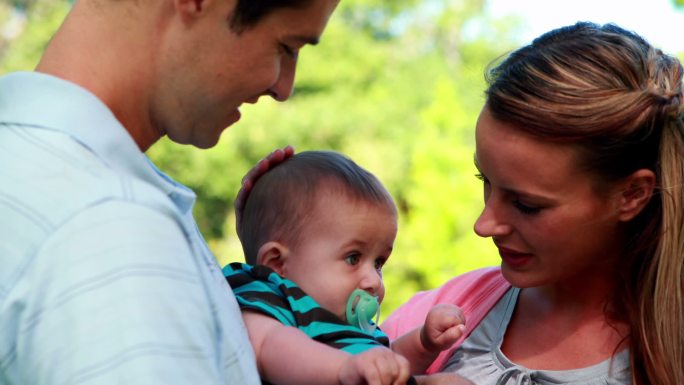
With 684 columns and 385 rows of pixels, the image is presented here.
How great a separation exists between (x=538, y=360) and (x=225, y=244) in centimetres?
1335

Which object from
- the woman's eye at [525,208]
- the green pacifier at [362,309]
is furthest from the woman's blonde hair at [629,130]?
the green pacifier at [362,309]

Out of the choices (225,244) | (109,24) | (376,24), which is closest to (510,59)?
(109,24)

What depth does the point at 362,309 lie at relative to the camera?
2.07 m

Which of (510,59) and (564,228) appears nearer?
(564,228)

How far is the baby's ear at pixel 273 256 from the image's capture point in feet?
7.03

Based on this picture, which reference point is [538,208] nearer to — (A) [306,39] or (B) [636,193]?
(B) [636,193]

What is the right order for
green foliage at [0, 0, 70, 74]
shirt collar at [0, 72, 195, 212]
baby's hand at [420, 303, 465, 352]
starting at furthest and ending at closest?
green foliage at [0, 0, 70, 74] → baby's hand at [420, 303, 465, 352] → shirt collar at [0, 72, 195, 212]

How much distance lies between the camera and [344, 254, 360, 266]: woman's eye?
2143mm

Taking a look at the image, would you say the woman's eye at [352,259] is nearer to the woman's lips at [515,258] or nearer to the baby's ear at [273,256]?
the baby's ear at [273,256]

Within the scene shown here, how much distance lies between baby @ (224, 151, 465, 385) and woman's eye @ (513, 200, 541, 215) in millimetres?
297

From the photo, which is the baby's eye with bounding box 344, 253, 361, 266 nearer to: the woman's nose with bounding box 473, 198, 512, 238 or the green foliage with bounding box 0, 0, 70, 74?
the woman's nose with bounding box 473, 198, 512, 238

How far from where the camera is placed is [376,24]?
876 inches

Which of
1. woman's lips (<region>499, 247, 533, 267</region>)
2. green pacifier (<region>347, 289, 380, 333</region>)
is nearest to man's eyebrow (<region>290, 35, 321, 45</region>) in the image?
green pacifier (<region>347, 289, 380, 333</region>)

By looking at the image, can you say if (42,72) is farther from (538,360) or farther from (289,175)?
(538,360)
